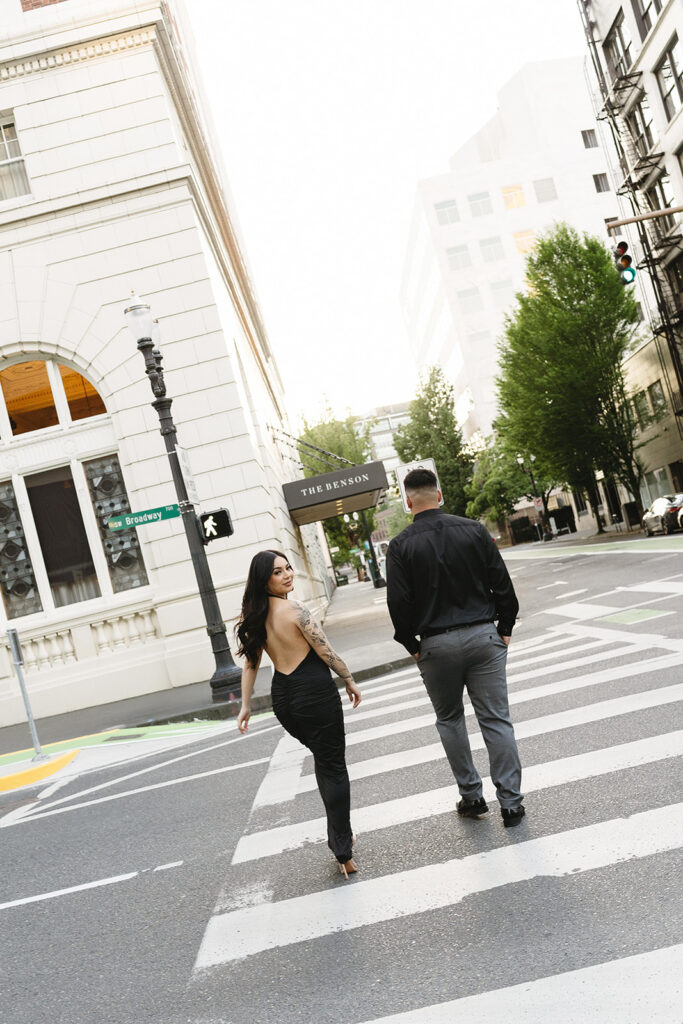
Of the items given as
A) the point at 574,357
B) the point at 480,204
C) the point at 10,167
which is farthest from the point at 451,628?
the point at 480,204

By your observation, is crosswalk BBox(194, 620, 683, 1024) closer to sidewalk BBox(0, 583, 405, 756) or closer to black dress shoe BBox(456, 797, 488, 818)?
black dress shoe BBox(456, 797, 488, 818)

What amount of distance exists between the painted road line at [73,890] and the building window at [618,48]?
37909mm

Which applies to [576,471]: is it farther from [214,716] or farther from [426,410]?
[214,716]

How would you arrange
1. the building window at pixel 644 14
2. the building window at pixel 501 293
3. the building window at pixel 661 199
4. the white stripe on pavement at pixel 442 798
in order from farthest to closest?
the building window at pixel 501 293
the building window at pixel 661 199
the building window at pixel 644 14
the white stripe on pavement at pixel 442 798

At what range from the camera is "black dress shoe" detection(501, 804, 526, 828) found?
496 cm

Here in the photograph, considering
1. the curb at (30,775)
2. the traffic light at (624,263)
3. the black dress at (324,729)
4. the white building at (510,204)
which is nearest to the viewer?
the black dress at (324,729)

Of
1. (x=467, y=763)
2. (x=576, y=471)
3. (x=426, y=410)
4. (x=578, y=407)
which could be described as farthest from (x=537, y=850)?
(x=426, y=410)

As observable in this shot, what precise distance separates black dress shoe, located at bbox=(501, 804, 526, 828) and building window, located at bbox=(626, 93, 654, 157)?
121 ft

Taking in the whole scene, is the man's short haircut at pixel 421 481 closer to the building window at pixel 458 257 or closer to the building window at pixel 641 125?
the building window at pixel 641 125

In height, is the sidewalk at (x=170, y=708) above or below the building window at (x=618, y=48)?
below

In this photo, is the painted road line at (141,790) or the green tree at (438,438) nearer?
the painted road line at (141,790)

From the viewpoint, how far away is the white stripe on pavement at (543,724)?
6836 millimetres

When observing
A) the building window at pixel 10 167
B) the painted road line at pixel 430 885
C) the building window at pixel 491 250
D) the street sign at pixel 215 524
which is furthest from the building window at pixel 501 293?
the painted road line at pixel 430 885

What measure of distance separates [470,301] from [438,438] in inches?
1183
